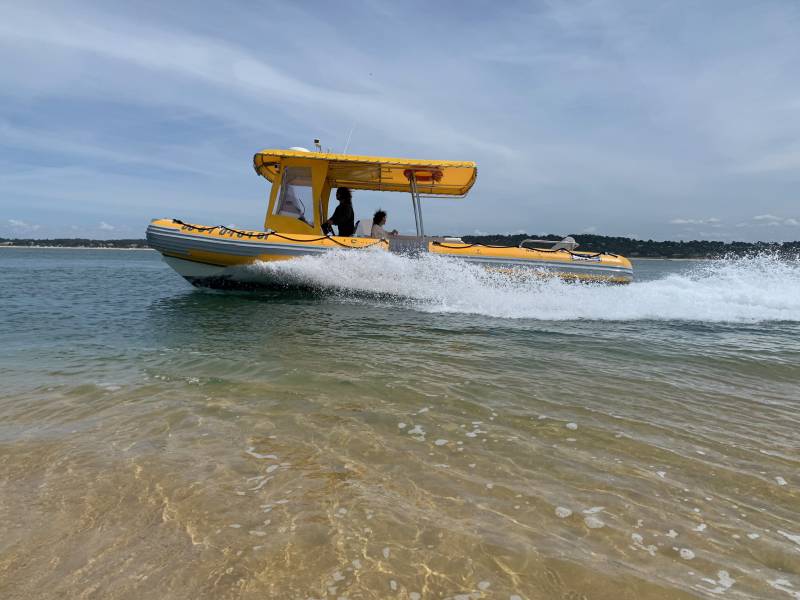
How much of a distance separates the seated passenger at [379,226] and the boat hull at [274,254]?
0.77 metres

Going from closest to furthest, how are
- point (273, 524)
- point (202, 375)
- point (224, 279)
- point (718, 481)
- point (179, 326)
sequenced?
point (273, 524) < point (718, 481) < point (202, 375) < point (179, 326) < point (224, 279)

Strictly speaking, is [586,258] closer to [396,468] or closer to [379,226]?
[379,226]

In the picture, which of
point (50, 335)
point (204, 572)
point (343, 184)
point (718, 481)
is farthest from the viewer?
point (343, 184)

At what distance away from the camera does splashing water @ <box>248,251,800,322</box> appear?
28.8 ft

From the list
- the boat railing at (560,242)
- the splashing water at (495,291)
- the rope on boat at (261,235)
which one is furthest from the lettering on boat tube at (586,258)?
the rope on boat at (261,235)

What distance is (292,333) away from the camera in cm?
645

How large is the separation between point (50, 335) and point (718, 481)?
7.13 metres

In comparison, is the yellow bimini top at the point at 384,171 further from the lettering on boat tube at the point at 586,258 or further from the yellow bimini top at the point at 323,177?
the lettering on boat tube at the point at 586,258

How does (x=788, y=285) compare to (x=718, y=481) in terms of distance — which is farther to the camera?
(x=788, y=285)

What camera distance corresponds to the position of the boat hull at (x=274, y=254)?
955 centimetres

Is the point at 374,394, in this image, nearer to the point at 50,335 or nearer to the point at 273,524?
the point at 273,524

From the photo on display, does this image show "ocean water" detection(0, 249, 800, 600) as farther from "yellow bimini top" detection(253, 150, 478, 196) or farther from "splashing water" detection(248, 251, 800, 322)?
"yellow bimini top" detection(253, 150, 478, 196)

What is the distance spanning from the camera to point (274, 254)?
952 centimetres

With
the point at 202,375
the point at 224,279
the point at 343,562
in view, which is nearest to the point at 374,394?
the point at 202,375
